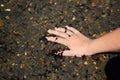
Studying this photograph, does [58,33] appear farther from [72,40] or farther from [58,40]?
[72,40]

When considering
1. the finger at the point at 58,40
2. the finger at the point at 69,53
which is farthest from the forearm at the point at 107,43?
the finger at the point at 58,40

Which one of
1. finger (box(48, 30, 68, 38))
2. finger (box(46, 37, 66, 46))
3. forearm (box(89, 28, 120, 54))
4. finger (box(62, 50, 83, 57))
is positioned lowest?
finger (box(62, 50, 83, 57))

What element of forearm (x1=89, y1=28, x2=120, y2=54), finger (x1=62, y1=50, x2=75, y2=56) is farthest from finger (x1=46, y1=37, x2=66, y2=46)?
forearm (x1=89, y1=28, x2=120, y2=54)

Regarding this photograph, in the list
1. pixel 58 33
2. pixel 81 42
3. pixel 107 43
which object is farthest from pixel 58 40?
pixel 107 43

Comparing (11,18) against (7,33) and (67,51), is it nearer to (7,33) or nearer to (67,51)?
(7,33)

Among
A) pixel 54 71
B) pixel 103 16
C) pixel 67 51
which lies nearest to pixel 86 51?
pixel 67 51

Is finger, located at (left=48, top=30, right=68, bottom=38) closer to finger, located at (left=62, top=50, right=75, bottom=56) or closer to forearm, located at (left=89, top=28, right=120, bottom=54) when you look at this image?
finger, located at (left=62, top=50, right=75, bottom=56)

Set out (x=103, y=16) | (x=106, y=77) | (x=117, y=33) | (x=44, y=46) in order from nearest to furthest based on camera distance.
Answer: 1. (x=117, y=33)
2. (x=106, y=77)
3. (x=44, y=46)
4. (x=103, y=16)
